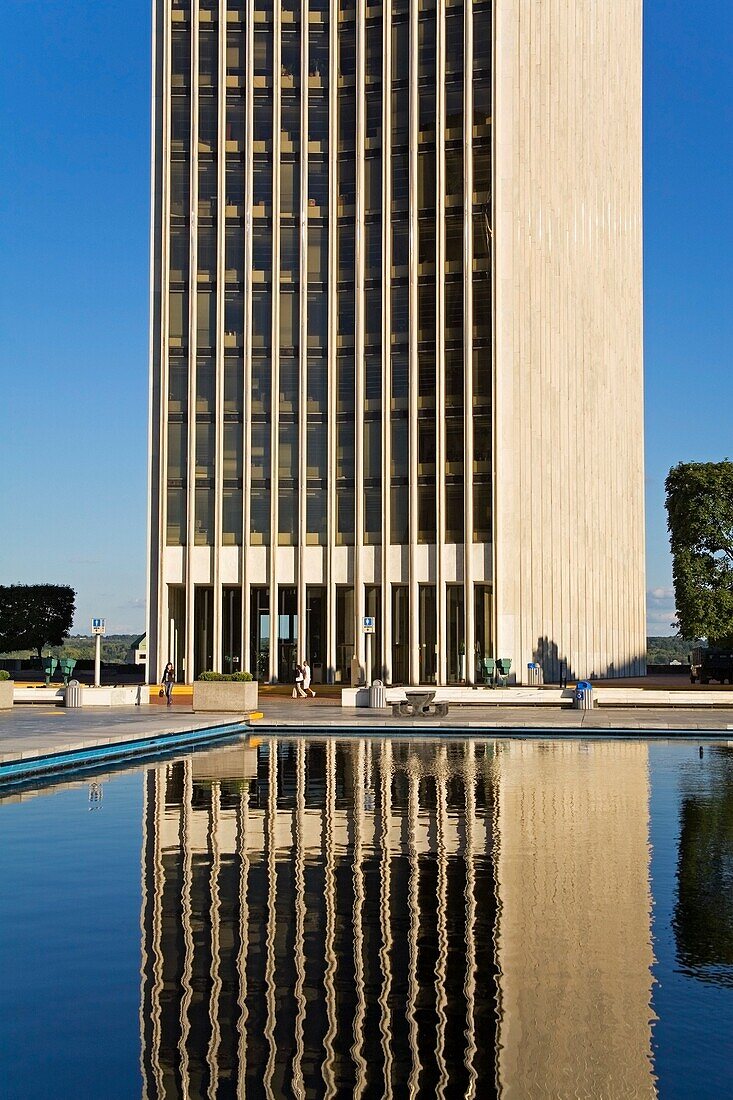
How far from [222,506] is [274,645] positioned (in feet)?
23.1

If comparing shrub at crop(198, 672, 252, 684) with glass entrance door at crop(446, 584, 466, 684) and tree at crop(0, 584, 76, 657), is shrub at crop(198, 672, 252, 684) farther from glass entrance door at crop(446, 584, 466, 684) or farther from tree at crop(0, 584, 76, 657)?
tree at crop(0, 584, 76, 657)

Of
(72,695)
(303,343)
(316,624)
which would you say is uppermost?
(303,343)

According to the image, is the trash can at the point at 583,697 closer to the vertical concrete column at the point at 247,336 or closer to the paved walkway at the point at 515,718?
the paved walkway at the point at 515,718

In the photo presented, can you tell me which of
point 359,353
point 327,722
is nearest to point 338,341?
point 359,353

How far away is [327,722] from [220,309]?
30.9 metres

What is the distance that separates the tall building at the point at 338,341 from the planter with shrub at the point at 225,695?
18.8 meters

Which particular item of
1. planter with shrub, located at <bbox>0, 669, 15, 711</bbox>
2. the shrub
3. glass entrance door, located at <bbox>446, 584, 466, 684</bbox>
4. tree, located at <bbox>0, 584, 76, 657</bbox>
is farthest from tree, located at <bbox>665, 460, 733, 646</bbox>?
tree, located at <bbox>0, 584, 76, 657</bbox>

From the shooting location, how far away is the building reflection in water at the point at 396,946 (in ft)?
22.4

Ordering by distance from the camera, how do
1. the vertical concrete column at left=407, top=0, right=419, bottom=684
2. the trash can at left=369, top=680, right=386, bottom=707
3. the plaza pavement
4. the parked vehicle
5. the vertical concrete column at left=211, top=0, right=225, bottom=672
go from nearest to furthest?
the plaza pavement, the trash can at left=369, top=680, right=386, bottom=707, the vertical concrete column at left=407, top=0, right=419, bottom=684, the vertical concrete column at left=211, top=0, right=225, bottom=672, the parked vehicle

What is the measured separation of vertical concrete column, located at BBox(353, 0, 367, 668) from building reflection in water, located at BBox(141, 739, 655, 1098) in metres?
39.5

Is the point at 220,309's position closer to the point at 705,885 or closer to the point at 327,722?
the point at 327,722

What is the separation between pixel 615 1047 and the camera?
7145mm

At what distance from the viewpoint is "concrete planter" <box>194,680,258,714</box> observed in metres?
38.3

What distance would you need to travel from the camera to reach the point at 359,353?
58.2 m
